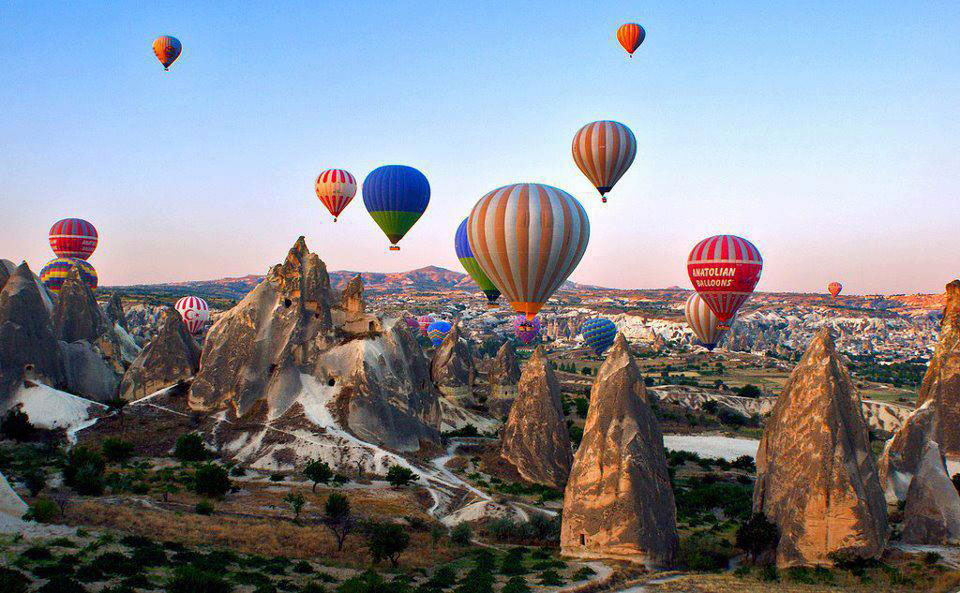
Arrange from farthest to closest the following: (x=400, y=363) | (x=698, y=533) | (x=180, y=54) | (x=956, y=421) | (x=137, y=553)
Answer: (x=180, y=54) < (x=956, y=421) < (x=400, y=363) < (x=698, y=533) < (x=137, y=553)

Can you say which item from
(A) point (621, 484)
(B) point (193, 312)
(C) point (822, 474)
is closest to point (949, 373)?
(C) point (822, 474)

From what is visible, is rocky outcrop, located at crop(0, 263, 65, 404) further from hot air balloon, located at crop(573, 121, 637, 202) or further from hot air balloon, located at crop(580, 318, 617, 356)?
hot air balloon, located at crop(580, 318, 617, 356)

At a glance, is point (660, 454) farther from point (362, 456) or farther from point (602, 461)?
point (362, 456)

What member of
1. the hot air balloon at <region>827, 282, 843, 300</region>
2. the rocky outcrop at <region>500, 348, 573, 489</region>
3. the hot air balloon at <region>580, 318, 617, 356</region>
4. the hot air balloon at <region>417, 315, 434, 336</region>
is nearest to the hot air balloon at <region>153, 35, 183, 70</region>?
the rocky outcrop at <region>500, 348, 573, 489</region>

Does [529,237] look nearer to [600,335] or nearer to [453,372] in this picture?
[453,372]

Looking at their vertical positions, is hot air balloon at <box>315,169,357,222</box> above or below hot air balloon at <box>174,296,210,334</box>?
above

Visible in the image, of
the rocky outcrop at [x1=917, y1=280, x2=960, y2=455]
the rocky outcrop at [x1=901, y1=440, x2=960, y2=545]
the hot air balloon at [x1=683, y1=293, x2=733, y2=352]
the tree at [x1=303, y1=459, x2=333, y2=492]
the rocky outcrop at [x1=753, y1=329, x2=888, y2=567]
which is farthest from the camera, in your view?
the hot air balloon at [x1=683, y1=293, x2=733, y2=352]

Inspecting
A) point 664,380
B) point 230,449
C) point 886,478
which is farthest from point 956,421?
point 664,380

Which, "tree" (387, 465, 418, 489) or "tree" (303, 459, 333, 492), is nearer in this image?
"tree" (303, 459, 333, 492)
